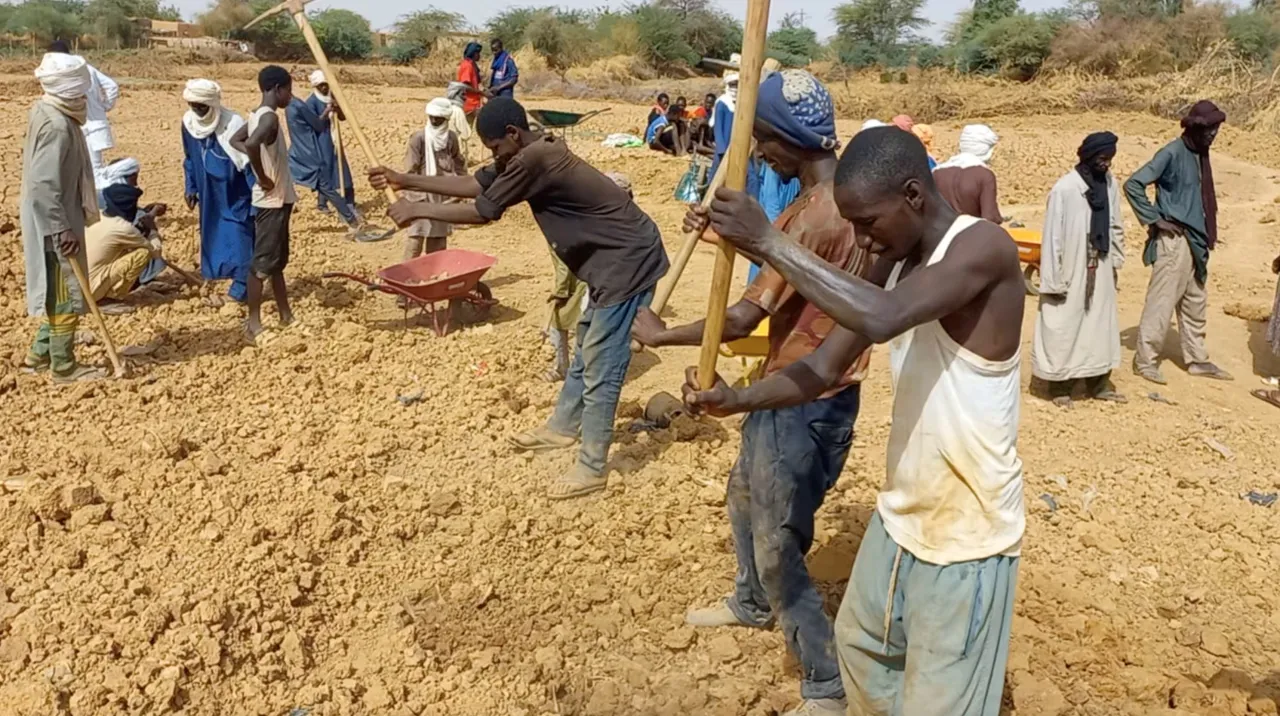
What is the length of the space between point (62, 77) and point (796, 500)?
183 inches

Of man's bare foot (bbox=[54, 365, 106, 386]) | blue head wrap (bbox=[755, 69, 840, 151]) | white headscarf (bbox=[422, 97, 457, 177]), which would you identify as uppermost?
blue head wrap (bbox=[755, 69, 840, 151])

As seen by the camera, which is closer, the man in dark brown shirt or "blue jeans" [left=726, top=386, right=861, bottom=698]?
"blue jeans" [left=726, top=386, right=861, bottom=698]

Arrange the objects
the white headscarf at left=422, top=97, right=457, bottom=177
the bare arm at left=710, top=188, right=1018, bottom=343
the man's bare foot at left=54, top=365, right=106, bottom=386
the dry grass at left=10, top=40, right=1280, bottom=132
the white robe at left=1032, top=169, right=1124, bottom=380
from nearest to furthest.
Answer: the bare arm at left=710, top=188, right=1018, bottom=343
the man's bare foot at left=54, top=365, right=106, bottom=386
the white robe at left=1032, top=169, right=1124, bottom=380
the white headscarf at left=422, top=97, right=457, bottom=177
the dry grass at left=10, top=40, right=1280, bottom=132

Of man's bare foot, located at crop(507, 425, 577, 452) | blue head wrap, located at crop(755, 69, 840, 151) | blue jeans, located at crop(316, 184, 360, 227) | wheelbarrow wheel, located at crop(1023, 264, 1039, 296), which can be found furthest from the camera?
blue jeans, located at crop(316, 184, 360, 227)

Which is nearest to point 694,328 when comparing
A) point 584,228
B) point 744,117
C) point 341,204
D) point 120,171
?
point 744,117

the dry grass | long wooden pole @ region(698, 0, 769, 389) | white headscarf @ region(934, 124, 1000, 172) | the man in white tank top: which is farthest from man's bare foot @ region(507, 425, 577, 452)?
the dry grass

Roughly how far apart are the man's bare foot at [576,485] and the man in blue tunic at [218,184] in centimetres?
359

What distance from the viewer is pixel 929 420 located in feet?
7.36

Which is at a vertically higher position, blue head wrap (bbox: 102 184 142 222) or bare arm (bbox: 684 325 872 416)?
bare arm (bbox: 684 325 872 416)

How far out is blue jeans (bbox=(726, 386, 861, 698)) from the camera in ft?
9.90

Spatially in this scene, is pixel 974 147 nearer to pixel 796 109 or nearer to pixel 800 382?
pixel 796 109

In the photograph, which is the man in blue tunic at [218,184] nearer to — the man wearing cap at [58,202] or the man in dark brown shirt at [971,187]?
the man wearing cap at [58,202]

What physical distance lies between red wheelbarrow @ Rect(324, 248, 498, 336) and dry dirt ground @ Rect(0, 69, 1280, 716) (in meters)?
0.29

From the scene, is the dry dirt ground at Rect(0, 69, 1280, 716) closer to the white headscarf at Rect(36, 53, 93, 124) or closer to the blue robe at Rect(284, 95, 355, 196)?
the white headscarf at Rect(36, 53, 93, 124)
